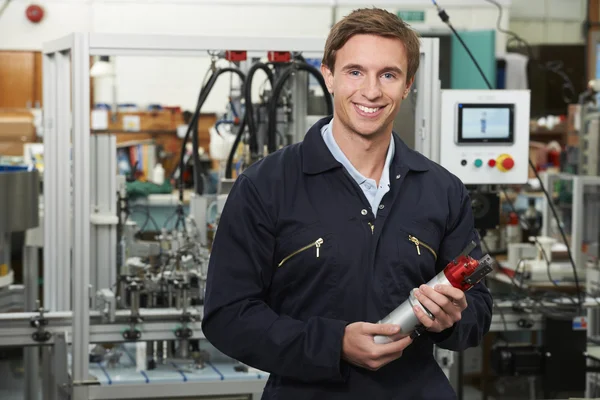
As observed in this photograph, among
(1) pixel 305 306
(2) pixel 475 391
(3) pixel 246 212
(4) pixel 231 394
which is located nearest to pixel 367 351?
(1) pixel 305 306

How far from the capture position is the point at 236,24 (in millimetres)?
9117

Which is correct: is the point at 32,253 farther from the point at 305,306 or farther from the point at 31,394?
the point at 305,306

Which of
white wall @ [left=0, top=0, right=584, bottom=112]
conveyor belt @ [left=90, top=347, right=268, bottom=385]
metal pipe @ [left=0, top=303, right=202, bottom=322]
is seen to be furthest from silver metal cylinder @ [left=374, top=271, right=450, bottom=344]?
white wall @ [left=0, top=0, right=584, bottom=112]

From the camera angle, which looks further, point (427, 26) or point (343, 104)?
point (427, 26)

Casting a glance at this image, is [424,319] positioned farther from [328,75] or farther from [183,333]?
[183,333]

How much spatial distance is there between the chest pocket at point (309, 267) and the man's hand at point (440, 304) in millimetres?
162

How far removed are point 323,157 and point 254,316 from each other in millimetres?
293

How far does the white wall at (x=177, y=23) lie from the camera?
29.2 feet

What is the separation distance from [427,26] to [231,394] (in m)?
6.60

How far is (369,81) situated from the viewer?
60.0 inches

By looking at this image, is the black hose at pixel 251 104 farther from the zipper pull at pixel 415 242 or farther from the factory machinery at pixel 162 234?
the zipper pull at pixel 415 242

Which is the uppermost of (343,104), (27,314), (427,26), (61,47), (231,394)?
(427,26)

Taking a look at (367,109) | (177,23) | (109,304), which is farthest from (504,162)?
(177,23)

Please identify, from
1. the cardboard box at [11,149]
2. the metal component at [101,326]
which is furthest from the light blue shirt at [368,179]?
the cardboard box at [11,149]
